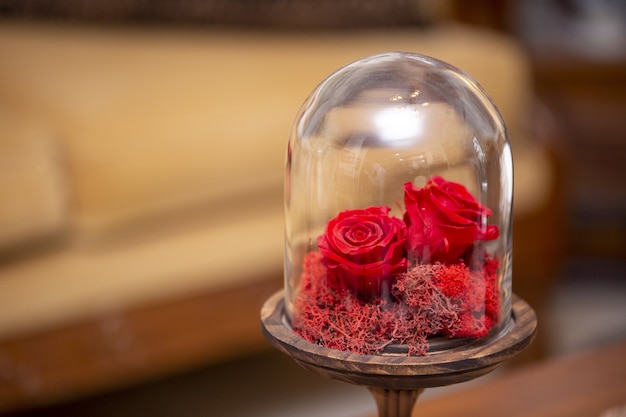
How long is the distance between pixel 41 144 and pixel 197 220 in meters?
0.31

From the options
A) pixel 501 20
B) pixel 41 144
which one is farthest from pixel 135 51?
pixel 501 20

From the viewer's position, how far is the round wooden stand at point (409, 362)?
1.85 feet

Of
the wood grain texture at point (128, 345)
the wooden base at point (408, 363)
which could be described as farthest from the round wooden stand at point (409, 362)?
the wood grain texture at point (128, 345)

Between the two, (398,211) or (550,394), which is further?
(550,394)

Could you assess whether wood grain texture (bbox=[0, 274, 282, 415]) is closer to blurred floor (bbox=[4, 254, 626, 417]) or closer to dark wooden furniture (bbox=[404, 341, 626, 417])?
blurred floor (bbox=[4, 254, 626, 417])

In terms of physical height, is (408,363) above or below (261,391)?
above

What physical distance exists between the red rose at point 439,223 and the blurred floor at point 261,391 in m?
0.86

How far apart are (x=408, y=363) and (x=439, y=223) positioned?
10 centimetres

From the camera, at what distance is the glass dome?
0.59m

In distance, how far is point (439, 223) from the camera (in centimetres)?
60

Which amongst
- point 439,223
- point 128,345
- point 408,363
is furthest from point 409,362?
point 128,345

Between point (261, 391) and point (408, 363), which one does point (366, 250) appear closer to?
point (408, 363)

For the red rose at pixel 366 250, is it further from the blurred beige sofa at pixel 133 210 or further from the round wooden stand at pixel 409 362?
the blurred beige sofa at pixel 133 210

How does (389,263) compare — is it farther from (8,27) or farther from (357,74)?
(8,27)
